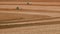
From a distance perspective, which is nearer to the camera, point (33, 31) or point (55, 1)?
point (33, 31)

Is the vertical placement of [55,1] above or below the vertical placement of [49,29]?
above

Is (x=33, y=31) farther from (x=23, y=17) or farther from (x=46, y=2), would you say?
(x=46, y=2)

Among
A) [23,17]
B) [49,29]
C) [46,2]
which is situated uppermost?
[46,2]

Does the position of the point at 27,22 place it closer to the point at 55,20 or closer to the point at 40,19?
the point at 40,19

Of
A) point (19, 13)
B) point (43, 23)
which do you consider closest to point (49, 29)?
point (43, 23)

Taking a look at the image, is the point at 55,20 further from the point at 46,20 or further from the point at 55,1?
the point at 55,1

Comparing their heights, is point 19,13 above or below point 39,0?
below

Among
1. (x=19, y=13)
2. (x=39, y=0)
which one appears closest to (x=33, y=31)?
(x=19, y=13)
